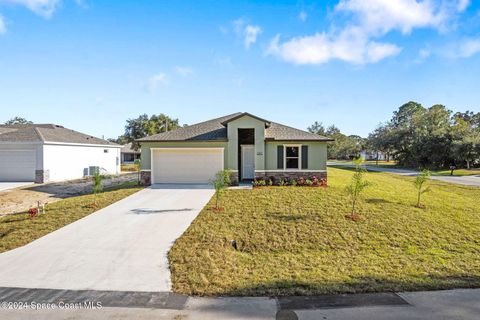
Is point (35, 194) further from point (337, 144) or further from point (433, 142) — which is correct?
point (337, 144)

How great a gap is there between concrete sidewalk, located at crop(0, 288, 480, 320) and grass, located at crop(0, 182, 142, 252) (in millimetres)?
3879

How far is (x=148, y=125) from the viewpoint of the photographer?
40156 mm

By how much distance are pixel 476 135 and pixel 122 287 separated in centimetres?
4447

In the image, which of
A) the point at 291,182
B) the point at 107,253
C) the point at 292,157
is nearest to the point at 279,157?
the point at 292,157

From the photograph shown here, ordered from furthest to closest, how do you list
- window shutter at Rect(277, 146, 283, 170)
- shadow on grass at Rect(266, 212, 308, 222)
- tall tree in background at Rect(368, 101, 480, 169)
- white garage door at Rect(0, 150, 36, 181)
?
→ tall tree in background at Rect(368, 101, 480, 169)
white garage door at Rect(0, 150, 36, 181)
window shutter at Rect(277, 146, 283, 170)
shadow on grass at Rect(266, 212, 308, 222)

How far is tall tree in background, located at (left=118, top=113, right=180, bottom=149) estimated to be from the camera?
4016 centimetres

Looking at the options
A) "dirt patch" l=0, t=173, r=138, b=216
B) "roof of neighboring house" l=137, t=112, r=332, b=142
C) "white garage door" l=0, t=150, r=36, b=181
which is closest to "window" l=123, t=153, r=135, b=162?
"white garage door" l=0, t=150, r=36, b=181

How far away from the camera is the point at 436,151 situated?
3984 cm

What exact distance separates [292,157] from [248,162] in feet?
9.51

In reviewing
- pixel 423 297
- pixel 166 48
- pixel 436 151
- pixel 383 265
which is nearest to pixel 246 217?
pixel 383 265

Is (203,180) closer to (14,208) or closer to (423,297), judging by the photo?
(14,208)

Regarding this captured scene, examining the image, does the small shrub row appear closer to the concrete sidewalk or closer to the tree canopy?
the concrete sidewalk

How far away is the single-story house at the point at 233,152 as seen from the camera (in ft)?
55.4

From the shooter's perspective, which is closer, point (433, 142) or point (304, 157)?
point (304, 157)
